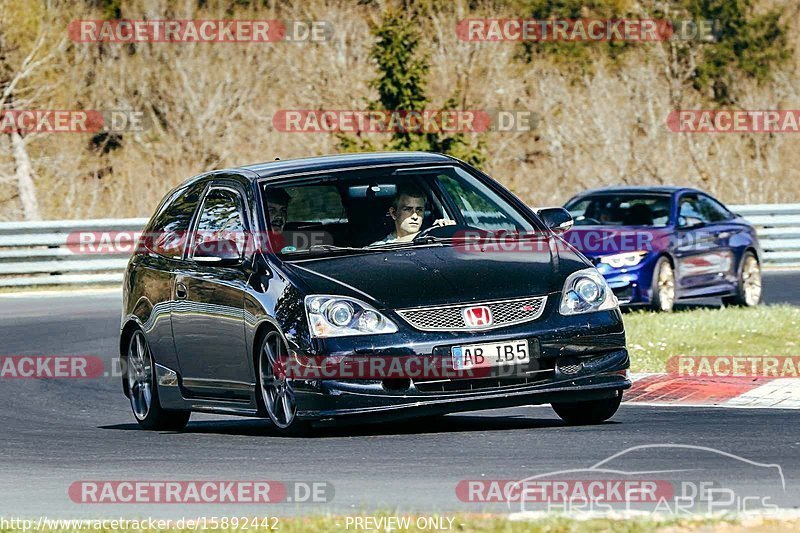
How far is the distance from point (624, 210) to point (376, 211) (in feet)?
35.3

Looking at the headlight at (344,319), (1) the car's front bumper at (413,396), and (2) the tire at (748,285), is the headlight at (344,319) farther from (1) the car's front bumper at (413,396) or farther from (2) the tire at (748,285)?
(2) the tire at (748,285)

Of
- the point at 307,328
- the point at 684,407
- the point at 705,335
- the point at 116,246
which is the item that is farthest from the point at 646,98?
the point at 307,328

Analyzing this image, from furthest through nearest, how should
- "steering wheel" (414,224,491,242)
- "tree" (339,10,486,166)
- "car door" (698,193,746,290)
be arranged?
"tree" (339,10,486,166) < "car door" (698,193,746,290) < "steering wheel" (414,224,491,242)

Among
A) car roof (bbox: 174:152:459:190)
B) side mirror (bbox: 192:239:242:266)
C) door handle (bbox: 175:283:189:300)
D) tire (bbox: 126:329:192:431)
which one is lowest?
tire (bbox: 126:329:192:431)

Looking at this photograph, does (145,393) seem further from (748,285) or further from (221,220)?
(748,285)

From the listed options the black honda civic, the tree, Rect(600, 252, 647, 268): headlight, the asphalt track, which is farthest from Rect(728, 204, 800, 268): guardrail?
the black honda civic

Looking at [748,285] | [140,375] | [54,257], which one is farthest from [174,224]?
[54,257]

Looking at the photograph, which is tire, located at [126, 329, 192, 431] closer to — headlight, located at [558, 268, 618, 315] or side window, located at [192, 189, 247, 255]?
side window, located at [192, 189, 247, 255]

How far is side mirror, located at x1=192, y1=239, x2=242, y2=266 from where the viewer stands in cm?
1018

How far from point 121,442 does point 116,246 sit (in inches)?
647

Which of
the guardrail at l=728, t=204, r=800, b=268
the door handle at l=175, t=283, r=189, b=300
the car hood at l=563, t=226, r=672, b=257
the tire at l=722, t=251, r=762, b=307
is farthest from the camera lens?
the guardrail at l=728, t=204, r=800, b=268

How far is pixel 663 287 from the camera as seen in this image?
65.8 ft

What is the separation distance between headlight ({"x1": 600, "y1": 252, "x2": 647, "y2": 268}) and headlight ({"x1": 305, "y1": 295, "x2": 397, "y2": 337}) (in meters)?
10.7

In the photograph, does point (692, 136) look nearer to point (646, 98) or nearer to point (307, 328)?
point (646, 98)
